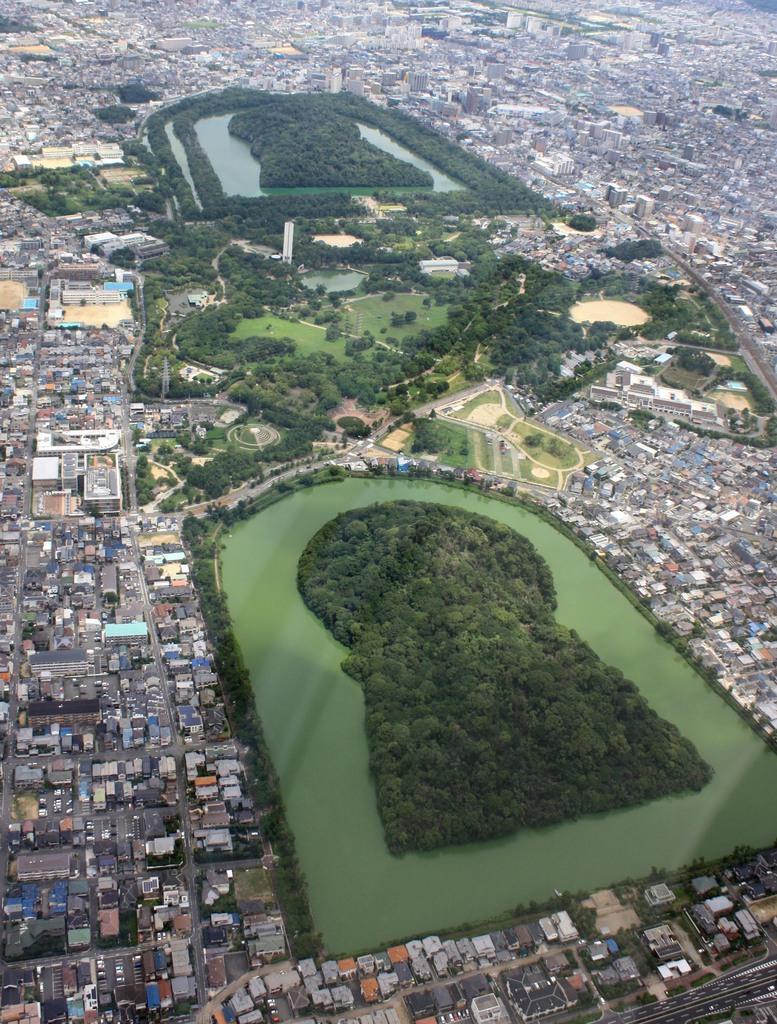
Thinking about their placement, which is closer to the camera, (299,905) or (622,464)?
(299,905)

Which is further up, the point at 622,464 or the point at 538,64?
the point at 538,64

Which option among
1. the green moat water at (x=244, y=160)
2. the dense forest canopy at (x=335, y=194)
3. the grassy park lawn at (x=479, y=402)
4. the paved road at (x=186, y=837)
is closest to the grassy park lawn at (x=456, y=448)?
the grassy park lawn at (x=479, y=402)

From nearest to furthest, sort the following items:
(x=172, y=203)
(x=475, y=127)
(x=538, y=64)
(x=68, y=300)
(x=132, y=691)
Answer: (x=132, y=691) → (x=68, y=300) → (x=172, y=203) → (x=475, y=127) → (x=538, y=64)

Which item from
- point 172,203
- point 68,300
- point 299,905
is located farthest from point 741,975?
point 172,203

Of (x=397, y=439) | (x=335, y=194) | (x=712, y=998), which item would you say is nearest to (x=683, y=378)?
(x=397, y=439)

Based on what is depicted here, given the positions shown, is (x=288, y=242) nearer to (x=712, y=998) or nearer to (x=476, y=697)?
(x=476, y=697)

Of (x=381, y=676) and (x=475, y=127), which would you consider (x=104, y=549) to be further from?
(x=475, y=127)

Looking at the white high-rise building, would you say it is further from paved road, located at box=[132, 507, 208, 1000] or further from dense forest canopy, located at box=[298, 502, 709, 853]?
paved road, located at box=[132, 507, 208, 1000]
